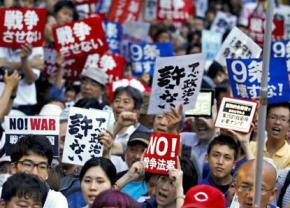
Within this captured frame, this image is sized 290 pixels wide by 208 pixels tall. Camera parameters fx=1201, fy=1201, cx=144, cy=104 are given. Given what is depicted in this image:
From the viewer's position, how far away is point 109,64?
1362 centimetres

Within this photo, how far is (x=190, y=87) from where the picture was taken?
1030cm

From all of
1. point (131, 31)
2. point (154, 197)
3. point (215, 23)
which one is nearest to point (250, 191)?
point (154, 197)

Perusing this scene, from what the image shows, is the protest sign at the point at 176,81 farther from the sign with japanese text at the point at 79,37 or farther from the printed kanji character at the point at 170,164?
the sign with japanese text at the point at 79,37

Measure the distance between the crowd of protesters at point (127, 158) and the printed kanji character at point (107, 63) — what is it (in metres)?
0.38

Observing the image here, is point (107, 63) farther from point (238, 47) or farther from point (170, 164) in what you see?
point (170, 164)

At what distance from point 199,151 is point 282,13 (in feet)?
26.6

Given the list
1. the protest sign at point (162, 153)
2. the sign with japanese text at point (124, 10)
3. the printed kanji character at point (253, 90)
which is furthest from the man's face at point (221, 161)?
the sign with japanese text at point (124, 10)

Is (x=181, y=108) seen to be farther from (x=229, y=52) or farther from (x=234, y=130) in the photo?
(x=229, y=52)

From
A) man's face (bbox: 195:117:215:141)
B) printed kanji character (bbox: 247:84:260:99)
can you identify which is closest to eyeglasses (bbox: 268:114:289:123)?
printed kanji character (bbox: 247:84:260:99)

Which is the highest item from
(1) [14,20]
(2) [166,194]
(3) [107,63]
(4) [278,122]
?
(1) [14,20]

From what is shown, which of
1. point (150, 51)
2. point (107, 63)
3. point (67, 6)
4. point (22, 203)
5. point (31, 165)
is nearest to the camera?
point (22, 203)

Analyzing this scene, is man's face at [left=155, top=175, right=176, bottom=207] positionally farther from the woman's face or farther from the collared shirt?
the collared shirt

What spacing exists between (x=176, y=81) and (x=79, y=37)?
3.14 metres

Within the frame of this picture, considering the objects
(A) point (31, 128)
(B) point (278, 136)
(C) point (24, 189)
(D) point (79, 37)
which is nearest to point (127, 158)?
(A) point (31, 128)
